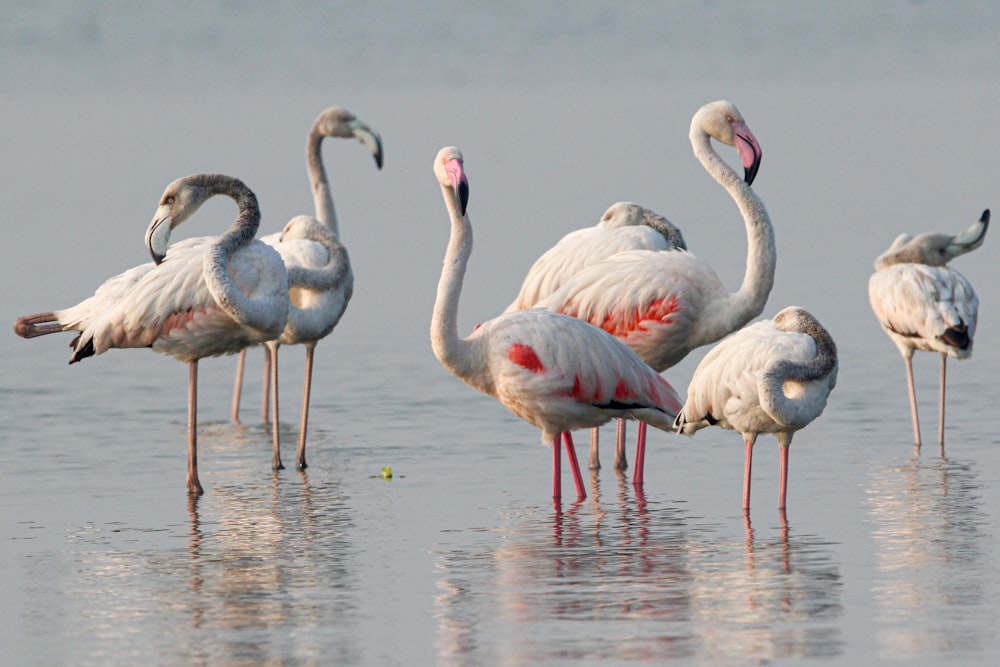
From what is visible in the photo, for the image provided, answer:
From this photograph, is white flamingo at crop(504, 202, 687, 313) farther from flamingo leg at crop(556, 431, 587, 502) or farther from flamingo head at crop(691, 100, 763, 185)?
flamingo leg at crop(556, 431, 587, 502)

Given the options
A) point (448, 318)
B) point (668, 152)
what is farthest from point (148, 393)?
point (668, 152)

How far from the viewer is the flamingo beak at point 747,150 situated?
10680mm

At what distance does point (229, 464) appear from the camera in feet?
35.8

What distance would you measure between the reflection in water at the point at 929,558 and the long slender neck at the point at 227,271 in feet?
10.5

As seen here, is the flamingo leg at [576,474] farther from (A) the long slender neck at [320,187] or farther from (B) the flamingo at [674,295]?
(A) the long slender neck at [320,187]

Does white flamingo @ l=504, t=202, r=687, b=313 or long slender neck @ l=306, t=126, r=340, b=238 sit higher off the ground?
long slender neck @ l=306, t=126, r=340, b=238

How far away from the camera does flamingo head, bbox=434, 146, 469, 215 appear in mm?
9438

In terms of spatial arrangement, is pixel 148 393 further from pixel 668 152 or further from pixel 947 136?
pixel 947 136

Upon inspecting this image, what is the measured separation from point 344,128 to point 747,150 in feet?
12.4

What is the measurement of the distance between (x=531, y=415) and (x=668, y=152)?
20652mm

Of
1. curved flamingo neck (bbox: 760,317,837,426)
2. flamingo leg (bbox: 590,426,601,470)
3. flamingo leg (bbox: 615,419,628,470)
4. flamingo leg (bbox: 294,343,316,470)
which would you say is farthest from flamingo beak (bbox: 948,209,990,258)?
flamingo leg (bbox: 294,343,316,470)

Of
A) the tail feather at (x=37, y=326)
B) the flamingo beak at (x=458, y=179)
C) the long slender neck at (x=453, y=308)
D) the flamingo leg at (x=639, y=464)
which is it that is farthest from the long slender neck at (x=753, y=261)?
the tail feather at (x=37, y=326)

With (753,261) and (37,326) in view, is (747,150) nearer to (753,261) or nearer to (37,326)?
(753,261)

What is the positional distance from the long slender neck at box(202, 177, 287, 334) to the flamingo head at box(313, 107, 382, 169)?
310 cm
